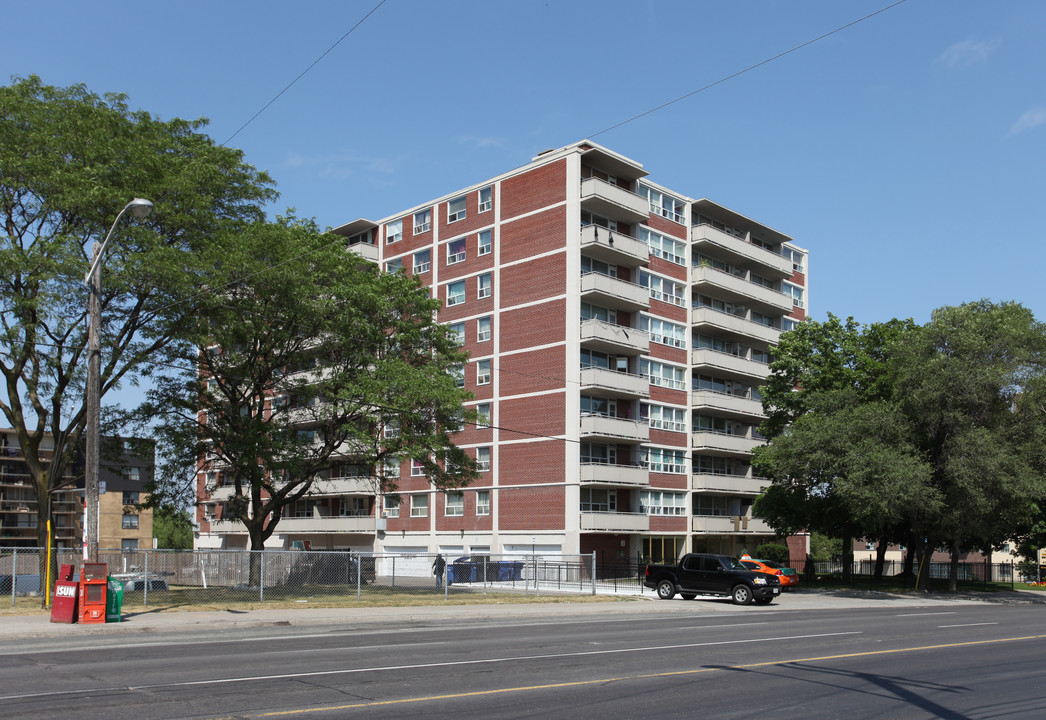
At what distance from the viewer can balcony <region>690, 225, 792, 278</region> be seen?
61.9 m

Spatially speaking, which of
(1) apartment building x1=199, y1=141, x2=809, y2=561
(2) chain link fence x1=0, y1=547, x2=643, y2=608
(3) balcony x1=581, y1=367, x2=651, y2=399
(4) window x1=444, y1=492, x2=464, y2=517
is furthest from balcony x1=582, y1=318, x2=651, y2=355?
(2) chain link fence x1=0, y1=547, x2=643, y2=608

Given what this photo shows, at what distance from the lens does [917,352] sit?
Result: 41.1m

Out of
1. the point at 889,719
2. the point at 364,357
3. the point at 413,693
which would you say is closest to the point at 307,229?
the point at 364,357

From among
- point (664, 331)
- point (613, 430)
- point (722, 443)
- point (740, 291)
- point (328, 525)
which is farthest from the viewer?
point (328, 525)

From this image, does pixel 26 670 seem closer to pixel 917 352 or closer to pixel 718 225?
pixel 917 352

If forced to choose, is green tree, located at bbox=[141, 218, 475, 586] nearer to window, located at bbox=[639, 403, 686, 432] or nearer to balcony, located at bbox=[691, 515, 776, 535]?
window, located at bbox=[639, 403, 686, 432]

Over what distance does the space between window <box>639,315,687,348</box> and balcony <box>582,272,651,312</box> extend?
1480 millimetres

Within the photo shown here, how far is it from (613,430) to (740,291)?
708 inches

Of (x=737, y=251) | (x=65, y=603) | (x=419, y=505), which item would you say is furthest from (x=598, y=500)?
(x=65, y=603)

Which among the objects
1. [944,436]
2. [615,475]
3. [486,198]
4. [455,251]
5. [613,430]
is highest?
[486,198]

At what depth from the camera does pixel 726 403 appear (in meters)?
61.8

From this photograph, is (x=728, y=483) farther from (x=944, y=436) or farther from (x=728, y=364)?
(x=944, y=436)

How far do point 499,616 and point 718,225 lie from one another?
1850 inches

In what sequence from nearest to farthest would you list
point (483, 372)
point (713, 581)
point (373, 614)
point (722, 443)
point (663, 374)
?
point (373, 614), point (713, 581), point (483, 372), point (663, 374), point (722, 443)
